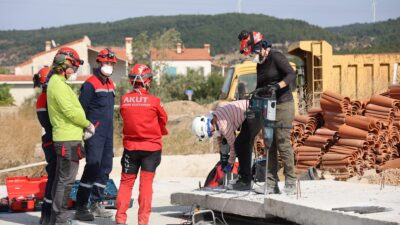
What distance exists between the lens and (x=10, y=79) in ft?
257

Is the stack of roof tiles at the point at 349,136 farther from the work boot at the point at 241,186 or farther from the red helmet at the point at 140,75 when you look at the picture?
the red helmet at the point at 140,75

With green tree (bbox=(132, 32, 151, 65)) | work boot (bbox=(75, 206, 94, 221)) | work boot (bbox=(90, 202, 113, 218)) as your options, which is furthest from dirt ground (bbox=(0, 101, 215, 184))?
green tree (bbox=(132, 32, 151, 65))

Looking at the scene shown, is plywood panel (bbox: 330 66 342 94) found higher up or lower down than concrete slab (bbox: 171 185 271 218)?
higher up

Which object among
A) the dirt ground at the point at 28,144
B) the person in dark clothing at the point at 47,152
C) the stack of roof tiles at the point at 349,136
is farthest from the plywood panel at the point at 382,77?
the person in dark clothing at the point at 47,152

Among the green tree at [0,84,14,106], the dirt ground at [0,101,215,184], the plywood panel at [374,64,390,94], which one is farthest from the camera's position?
the green tree at [0,84,14,106]

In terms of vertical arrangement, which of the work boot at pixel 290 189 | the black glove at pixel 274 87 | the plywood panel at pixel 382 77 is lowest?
the work boot at pixel 290 189

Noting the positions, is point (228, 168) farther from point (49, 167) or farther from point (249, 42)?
point (49, 167)

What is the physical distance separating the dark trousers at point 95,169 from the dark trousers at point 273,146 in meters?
1.87

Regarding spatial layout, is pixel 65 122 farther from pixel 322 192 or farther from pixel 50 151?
pixel 322 192

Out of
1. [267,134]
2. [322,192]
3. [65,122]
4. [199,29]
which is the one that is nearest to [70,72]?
[65,122]

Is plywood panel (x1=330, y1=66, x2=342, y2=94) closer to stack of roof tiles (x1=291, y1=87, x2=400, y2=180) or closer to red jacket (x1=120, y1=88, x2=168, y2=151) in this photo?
stack of roof tiles (x1=291, y1=87, x2=400, y2=180)

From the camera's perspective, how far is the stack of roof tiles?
51.3ft

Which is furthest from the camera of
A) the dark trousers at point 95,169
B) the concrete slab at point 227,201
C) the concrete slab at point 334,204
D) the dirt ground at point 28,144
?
the dirt ground at point 28,144

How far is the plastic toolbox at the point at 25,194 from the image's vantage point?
12055 mm
